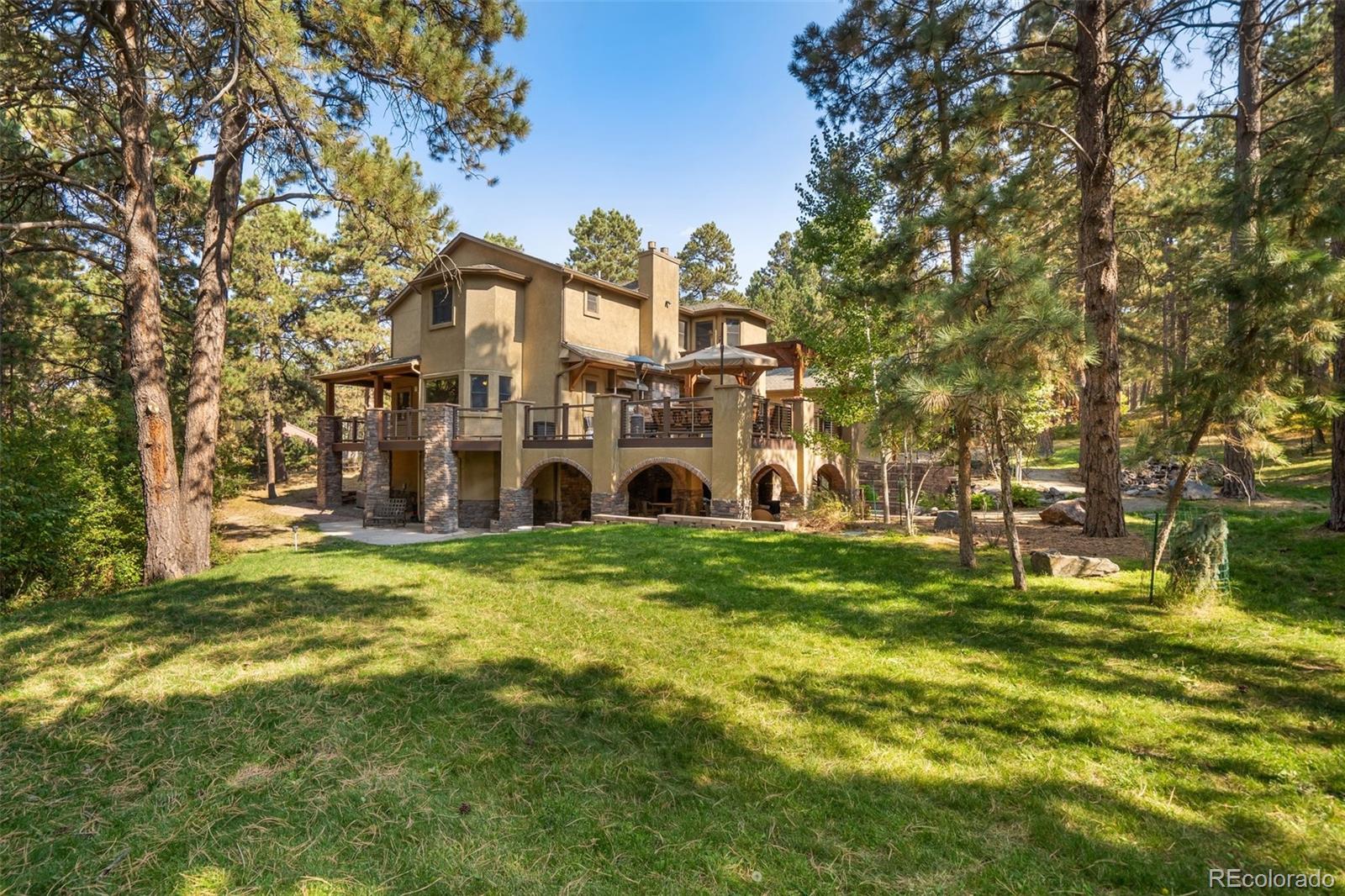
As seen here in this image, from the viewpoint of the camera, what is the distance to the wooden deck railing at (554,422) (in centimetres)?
1812

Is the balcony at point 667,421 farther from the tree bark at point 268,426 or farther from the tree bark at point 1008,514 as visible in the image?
the tree bark at point 268,426

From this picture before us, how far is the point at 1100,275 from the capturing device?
28.4ft

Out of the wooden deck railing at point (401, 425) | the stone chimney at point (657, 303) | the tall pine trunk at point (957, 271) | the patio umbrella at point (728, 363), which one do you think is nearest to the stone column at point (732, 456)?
the patio umbrella at point (728, 363)

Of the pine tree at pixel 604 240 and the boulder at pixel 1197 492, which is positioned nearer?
the boulder at pixel 1197 492

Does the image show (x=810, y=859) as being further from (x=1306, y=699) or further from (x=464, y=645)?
(x=1306, y=699)

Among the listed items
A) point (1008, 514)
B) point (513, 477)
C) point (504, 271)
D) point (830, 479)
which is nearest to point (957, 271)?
point (1008, 514)

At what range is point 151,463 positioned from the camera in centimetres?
855

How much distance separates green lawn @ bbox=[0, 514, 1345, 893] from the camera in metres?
2.70

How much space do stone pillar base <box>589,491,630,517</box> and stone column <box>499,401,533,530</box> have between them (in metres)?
2.97

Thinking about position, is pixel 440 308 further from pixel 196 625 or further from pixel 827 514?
pixel 196 625

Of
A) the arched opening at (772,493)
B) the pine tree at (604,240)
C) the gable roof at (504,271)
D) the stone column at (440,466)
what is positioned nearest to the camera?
the arched opening at (772,493)

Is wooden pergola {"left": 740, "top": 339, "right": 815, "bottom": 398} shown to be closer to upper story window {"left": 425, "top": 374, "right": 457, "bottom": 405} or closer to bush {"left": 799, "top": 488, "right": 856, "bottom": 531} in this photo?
bush {"left": 799, "top": 488, "right": 856, "bottom": 531}

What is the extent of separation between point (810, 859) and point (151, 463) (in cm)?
1019

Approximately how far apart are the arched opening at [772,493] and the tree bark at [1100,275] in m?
6.56
